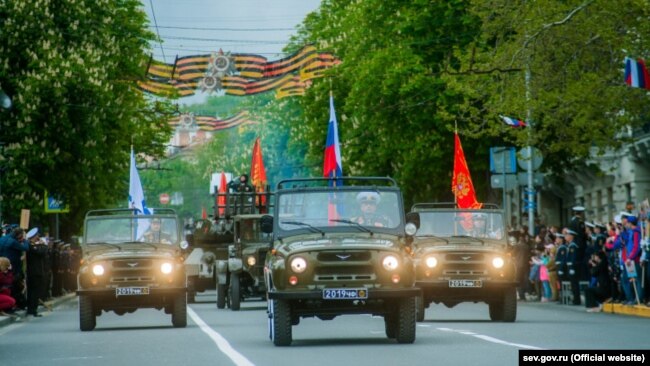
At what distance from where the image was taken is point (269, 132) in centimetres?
12975

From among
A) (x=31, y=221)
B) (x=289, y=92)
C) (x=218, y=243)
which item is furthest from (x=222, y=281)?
(x=289, y=92)

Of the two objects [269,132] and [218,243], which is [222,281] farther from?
[269,132]

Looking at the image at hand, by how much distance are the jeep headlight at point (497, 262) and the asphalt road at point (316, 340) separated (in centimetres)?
104

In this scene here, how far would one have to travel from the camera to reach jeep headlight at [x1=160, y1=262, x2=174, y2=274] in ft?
100

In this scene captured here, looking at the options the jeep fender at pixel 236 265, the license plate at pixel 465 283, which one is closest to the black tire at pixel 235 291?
the jeep fender at pixel 236 265

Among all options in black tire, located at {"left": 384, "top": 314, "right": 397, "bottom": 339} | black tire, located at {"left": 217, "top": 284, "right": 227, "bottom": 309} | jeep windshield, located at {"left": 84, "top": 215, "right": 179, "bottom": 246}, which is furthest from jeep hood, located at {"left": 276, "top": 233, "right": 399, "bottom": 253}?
black tire, located at {"left": 217, "top": 284, "right": 227, "bottom": 309}

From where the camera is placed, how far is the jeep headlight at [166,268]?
30.6m

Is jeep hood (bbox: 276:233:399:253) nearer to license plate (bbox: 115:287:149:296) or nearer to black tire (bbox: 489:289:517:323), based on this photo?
black tire (bbox: 489:289:517:323)

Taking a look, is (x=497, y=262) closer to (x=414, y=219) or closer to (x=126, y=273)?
(x=126, y=273)

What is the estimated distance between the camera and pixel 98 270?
3025 cm

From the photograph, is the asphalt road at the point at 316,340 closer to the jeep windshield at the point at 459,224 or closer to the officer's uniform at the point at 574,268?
the jeep windshield at the point at 459,224

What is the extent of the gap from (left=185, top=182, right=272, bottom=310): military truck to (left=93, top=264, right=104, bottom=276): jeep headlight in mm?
2286

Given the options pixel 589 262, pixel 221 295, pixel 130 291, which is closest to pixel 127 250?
pixel 130 291

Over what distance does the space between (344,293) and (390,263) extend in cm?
72
